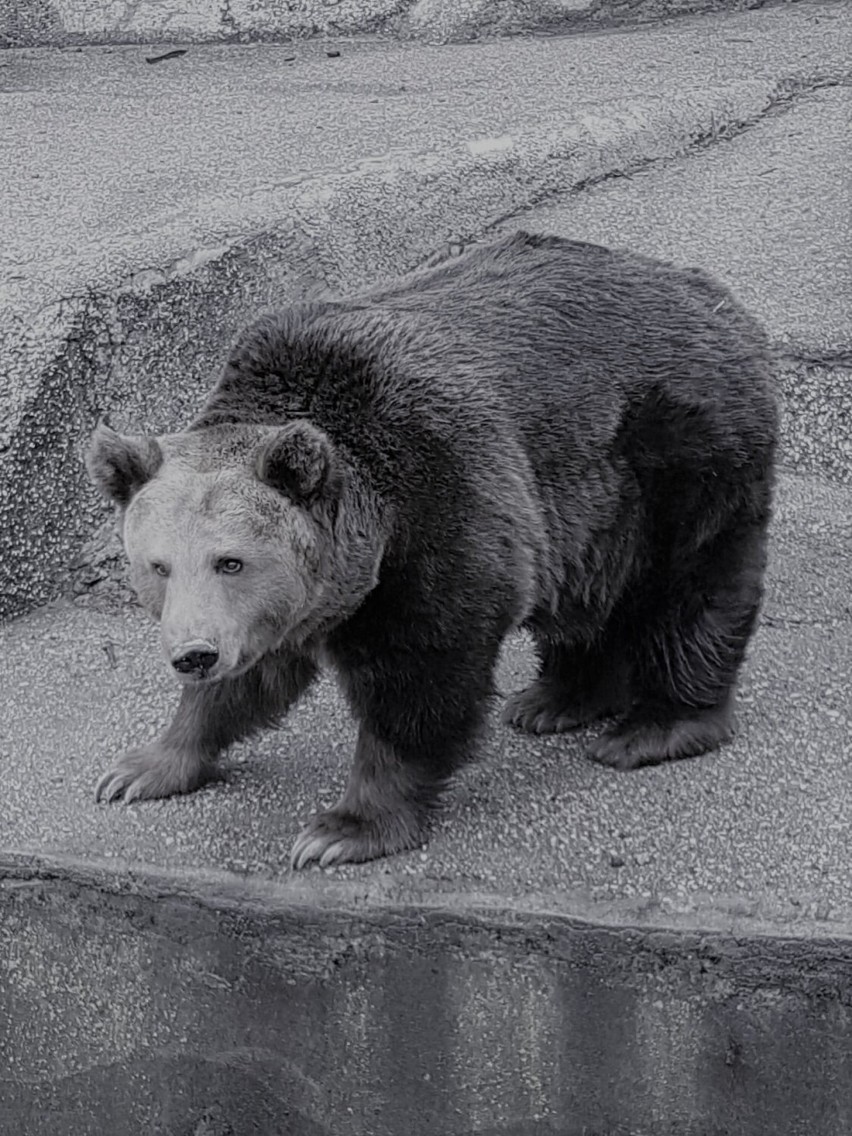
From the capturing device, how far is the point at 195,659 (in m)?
3.05

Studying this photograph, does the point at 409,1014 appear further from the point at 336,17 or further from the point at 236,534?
the point at 336,17

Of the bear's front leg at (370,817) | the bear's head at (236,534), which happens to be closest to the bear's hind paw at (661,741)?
the bear's front leg at (370,817)

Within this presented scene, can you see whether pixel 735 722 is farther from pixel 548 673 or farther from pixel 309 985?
pixel 309 985

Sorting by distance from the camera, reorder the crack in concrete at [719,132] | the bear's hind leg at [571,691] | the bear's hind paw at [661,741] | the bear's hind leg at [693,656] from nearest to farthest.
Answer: the bear's hind leg at [693,656] < the bear's hind paw at [661,741] < the bear's hind leg at [571,691] < the crack in concrete at [719,132]

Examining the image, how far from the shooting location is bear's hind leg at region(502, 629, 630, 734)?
4.21m

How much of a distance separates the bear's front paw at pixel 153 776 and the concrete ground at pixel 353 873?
0.04 metres

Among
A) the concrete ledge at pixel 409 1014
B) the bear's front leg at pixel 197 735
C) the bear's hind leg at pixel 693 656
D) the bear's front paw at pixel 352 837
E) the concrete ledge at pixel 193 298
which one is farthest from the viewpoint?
the concrete ledge at pixel 193 298

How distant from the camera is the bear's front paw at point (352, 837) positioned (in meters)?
3.61

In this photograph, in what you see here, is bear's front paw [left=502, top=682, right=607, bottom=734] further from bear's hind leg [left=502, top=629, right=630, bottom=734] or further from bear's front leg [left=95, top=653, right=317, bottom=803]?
bear's front leg [left=95, top=653, right=317, bottom=803]

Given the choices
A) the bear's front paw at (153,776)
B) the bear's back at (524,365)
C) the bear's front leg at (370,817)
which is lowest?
the bear's front paw at (153,776)

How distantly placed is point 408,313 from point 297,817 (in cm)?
127

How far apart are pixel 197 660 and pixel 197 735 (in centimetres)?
90

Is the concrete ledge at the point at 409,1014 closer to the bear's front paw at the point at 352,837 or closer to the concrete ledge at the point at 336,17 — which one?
the bear's front paw at the point at 352,837

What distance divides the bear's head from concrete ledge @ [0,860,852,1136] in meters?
0.73
